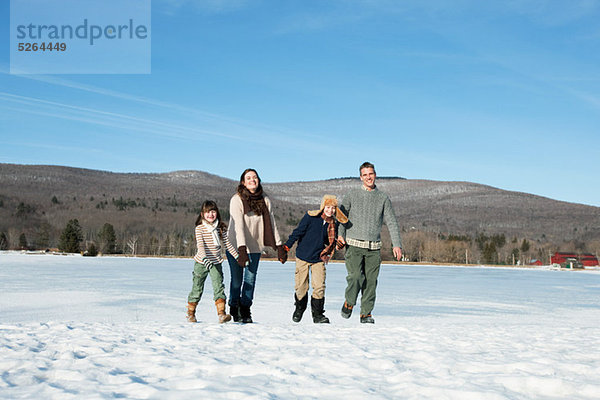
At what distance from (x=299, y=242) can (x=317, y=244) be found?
0.27 metres

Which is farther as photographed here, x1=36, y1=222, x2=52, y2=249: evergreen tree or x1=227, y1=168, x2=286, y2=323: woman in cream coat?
x1=36, y1=222, x2=52, y2=249: evergreen tree

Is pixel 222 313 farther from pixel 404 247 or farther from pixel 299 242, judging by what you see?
pixel 404 247

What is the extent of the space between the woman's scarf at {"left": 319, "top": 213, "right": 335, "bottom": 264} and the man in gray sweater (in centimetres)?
13

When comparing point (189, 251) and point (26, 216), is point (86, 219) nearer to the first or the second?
point (26, 216)

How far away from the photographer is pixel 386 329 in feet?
19.8

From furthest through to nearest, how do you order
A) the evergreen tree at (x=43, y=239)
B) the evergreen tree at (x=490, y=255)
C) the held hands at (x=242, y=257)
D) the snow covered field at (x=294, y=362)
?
the evergreen tree at (x=43, y=239) → the evergreen tree at (x=490, y=255) → the held hands at (x=242, y=257) → the snow covered field at (x=294, y=362)

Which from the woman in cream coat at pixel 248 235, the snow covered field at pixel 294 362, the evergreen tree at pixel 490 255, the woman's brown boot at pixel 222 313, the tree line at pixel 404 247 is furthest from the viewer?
the evergreen tree at pixel 490 255

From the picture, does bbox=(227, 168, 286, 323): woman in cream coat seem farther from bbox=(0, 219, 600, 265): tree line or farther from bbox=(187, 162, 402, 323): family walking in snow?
bbox=(0, 219, 600, 265): tree line

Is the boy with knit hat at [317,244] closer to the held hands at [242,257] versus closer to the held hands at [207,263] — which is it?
the held hands at [242,257]

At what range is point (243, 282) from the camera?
6672 millimetres

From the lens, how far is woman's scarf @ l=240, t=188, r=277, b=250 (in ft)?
21.6

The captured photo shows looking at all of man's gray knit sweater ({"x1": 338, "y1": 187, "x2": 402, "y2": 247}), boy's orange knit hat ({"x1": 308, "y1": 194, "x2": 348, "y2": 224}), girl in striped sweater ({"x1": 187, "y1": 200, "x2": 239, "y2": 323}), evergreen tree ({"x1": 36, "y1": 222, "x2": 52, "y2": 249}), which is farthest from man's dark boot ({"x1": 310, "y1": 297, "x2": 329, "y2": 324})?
evergreen tree ({"x1": 36, "y1": 222, "x2": 52, "y2": 249})

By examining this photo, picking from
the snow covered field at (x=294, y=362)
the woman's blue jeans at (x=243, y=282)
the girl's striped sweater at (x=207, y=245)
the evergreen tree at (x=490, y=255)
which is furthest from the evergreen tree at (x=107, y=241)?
the snow covered field at (x=294, y=362)

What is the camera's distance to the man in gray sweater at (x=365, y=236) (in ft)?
22.6
